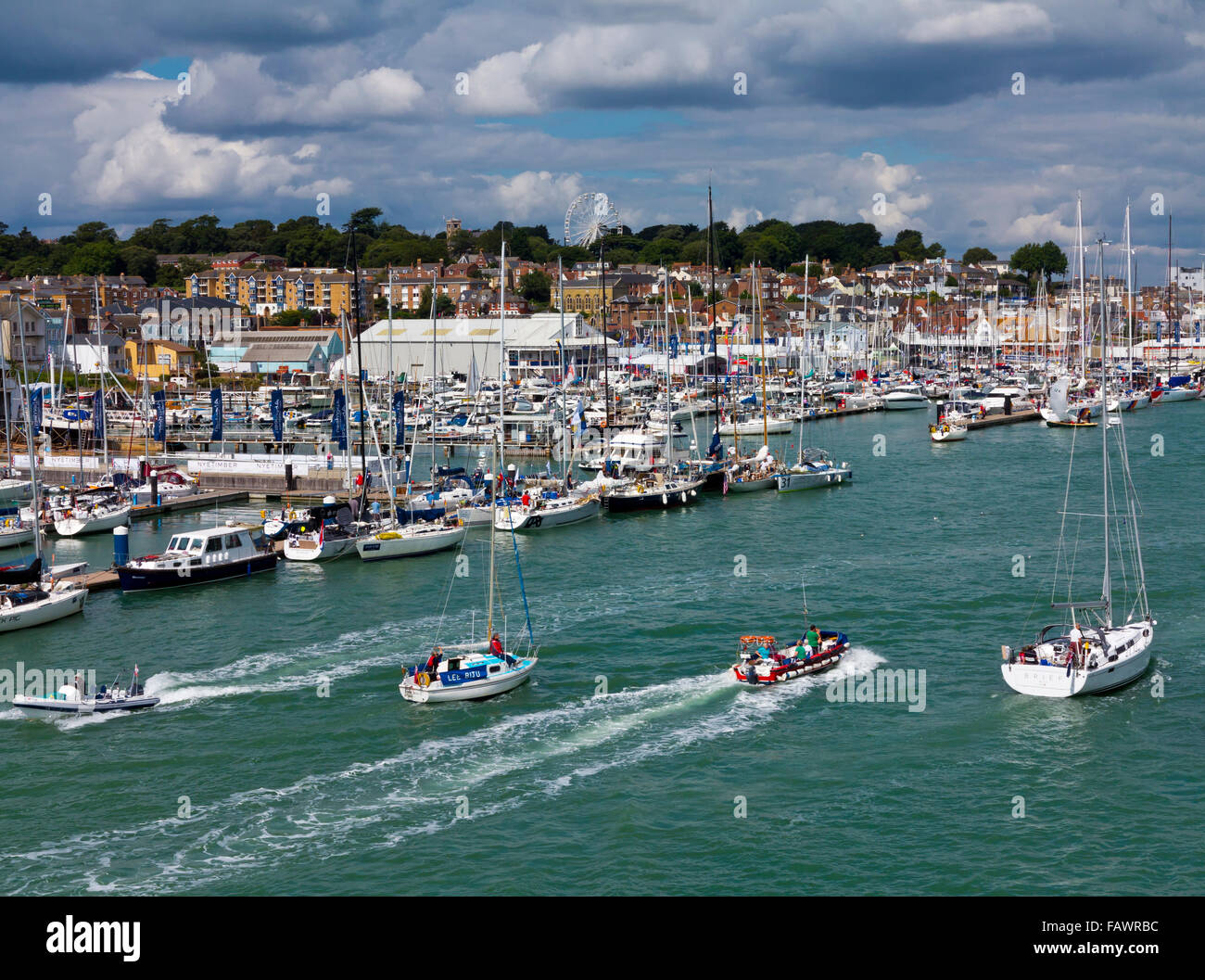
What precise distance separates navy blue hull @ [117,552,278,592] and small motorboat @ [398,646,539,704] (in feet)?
46.2

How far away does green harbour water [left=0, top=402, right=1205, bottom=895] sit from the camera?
18.9m

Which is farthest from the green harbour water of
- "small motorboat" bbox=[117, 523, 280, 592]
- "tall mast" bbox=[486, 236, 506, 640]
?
"tall mast" bbox=[486, 236, 506, 640]

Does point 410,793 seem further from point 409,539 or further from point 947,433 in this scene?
point 947,433

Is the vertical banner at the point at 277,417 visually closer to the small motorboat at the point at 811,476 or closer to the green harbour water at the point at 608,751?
the small motorboat at the point at 811,476

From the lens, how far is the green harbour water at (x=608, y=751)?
1892cm

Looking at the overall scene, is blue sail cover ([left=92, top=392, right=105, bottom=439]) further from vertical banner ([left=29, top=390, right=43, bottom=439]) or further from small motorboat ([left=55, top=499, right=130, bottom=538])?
small motorboat ([left=55, top=499, right=130, bottom=538])

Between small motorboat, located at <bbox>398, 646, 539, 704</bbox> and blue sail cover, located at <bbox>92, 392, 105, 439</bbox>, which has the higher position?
blue sail cover, located at <bbox>92, 392, 105, 439</bbox>

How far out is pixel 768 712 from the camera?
25.3 m

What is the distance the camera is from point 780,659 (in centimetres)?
2728
